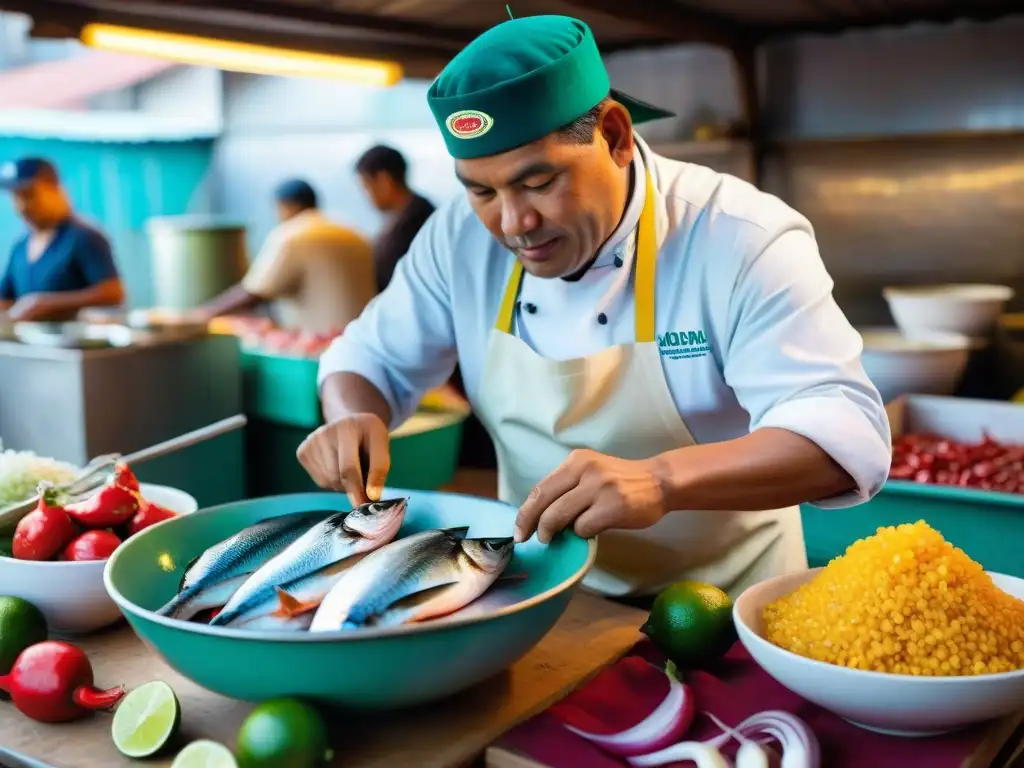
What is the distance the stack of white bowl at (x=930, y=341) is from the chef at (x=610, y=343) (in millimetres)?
1871

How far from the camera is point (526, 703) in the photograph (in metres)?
1.30

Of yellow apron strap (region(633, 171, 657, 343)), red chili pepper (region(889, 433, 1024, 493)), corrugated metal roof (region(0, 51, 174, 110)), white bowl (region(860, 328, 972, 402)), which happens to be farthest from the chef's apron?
corrugated metal roof (region(0, 51, 174, 110))

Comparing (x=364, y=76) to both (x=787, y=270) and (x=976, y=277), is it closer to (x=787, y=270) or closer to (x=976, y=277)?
(x=976, y=277)

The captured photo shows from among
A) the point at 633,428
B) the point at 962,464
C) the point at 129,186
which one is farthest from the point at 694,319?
the point at 129,186

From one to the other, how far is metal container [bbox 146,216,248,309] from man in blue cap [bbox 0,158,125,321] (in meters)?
2.69

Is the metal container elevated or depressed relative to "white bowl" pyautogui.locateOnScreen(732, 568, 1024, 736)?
depressed

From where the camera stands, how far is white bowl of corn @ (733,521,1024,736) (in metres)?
1.11

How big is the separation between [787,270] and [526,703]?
824mm

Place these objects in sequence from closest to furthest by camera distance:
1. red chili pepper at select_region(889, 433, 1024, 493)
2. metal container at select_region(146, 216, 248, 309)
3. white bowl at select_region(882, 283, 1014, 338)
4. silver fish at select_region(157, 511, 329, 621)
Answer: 1. silver fish at select_region(157, 511, 329, 621)
2. red chili pepper at select_region(889, 433, 1024, 493)
3. white bowl at select_region(882, 283, 1014, 338)
4. metal container at select_region(146, 216, 248, 309)

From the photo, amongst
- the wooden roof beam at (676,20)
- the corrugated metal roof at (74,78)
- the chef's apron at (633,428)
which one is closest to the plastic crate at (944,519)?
the chef's apron at (633,428)

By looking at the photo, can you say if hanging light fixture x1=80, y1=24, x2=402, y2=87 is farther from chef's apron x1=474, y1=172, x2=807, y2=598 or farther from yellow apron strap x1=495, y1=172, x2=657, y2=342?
yellow apron strap x1=495, y1=172, x2=657, y2=342

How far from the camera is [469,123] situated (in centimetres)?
151

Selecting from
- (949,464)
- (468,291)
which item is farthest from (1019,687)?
(949,464)

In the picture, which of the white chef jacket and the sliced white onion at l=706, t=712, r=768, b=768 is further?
the white chef jacket
